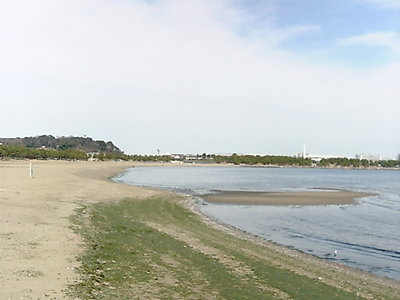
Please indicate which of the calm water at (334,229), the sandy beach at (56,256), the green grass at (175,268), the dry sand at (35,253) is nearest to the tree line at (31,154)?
the calm water at (334,229)

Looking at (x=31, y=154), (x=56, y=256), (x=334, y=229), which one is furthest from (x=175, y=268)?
(x=31, y=154)

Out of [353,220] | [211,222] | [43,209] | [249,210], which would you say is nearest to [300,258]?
[211,222]

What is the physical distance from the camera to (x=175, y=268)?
38.9ft

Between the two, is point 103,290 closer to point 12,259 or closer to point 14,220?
point 12,259

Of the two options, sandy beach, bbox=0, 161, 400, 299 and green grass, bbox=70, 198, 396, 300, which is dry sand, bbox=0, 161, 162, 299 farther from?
green grass, bbox=70, 198, 396, 300

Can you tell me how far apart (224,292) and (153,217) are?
14.2 metres

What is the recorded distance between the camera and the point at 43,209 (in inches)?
811

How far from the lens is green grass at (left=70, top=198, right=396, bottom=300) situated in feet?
31.1

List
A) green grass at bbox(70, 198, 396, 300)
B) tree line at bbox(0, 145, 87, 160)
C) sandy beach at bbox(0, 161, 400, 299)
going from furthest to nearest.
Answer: tree line at bbox(0, 145, 87, 160), green grass at bbox(70, 198, 396, 300), sandy beach at bbox(0, 161, 400, 299)

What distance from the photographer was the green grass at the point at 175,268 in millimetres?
9492

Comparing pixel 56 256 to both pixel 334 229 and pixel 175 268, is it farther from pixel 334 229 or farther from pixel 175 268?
pixel 334 229

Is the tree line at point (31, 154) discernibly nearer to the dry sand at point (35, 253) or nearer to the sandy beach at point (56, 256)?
the sandy beach at point (56, 256)

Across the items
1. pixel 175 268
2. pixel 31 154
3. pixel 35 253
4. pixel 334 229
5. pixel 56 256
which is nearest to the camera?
pixel 56 256

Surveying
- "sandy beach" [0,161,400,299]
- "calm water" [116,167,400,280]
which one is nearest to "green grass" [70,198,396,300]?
"sandy beach" [0,161,400,299]
